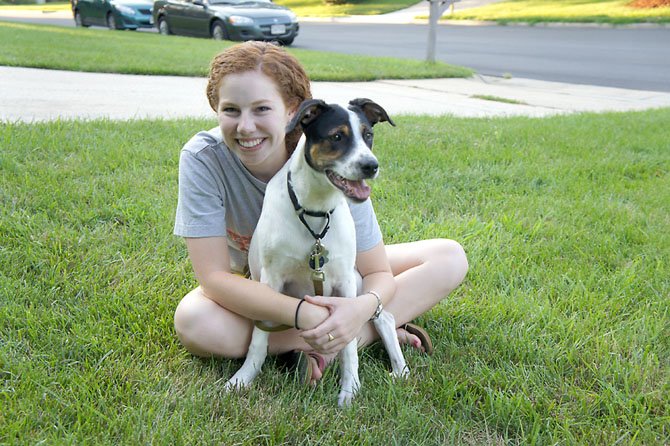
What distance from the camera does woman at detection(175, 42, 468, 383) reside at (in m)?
2.36

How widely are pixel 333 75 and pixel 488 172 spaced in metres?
4.80

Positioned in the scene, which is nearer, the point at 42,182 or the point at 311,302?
the point at 311,302

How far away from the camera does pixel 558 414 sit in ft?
7.70

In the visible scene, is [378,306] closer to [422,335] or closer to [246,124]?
[422,335]

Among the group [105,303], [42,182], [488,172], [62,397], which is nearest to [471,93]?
[488,172]

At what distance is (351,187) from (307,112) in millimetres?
321

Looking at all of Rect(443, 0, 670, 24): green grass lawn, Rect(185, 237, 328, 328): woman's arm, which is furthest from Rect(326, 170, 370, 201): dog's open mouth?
Rect(443, 0, 670, 24): green grass lawn

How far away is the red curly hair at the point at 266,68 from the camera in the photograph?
2.38 m

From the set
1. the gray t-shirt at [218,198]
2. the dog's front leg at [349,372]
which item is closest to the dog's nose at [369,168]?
the gray t-shirt at [218,198]

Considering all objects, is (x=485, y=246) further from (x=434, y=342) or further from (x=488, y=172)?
(x=488, y=172)

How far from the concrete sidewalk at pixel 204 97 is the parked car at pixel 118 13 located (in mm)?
9823

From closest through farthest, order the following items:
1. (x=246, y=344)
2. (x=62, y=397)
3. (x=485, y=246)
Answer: (x=62, y=397)
(x=246, y=344)
(x=485, y=246)

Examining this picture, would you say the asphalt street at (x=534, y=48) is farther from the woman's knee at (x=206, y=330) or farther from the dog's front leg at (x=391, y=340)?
the woman's knee at (x=206, y=330)

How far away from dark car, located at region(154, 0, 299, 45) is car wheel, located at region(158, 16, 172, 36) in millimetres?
227
